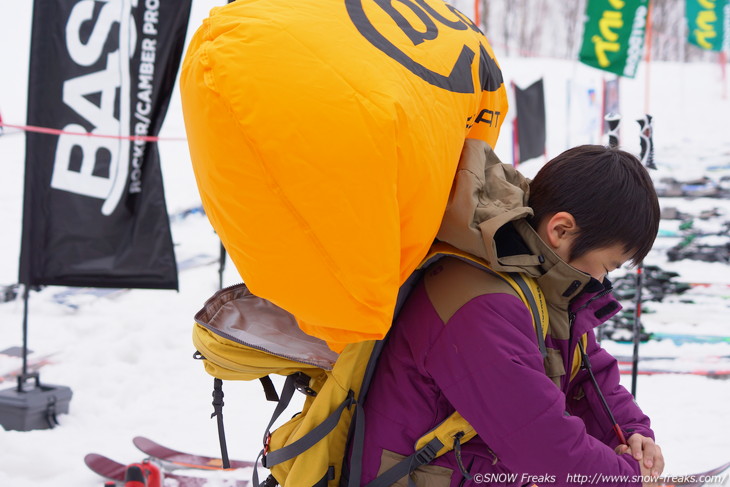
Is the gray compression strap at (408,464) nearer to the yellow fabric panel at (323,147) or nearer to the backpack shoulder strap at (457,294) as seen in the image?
the backpack shoulder strap at (457,294)

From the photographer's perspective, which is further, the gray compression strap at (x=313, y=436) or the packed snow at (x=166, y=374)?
the packed snow at (x=166, y=374)

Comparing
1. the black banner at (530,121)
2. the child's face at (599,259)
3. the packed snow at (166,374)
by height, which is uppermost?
the child's face at (599,259)

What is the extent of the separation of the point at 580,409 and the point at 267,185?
996mm

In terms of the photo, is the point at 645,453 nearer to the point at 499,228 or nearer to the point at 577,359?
the point at 577,359

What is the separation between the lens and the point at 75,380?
3.73 metres

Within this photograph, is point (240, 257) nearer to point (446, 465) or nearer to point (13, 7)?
point (446, 465)

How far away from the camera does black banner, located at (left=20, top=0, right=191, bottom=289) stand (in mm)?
3225

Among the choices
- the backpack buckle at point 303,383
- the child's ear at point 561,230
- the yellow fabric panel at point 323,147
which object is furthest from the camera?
the backpack buckle at point 303,383

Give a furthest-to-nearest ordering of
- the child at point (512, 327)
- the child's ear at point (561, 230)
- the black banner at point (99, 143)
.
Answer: the black banner at point (99, 143) → the child's ear at point (561, 230) → the child at point (512, 327)

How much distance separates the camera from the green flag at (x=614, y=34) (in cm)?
787

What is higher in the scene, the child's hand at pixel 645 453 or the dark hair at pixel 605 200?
the dark hair at pixel 605 200

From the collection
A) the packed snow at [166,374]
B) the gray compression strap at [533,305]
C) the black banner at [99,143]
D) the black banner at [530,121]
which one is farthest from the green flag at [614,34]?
the gray compression strap at [533,305]

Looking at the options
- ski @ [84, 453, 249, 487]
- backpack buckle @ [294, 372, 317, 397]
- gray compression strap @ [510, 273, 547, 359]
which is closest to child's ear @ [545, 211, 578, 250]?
gray compression strap @ [510, 273, 547, 359]

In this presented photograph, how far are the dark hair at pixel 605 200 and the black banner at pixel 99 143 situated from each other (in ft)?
8.66
